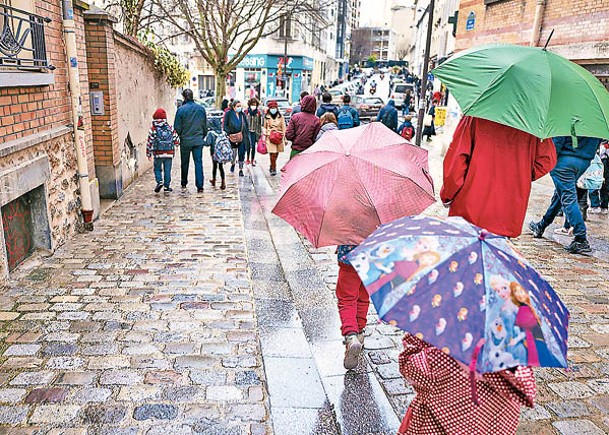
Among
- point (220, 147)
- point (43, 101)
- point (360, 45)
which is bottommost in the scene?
point (220, 147)

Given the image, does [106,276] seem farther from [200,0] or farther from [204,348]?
[200,0]

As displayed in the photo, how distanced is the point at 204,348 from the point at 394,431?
61.8 inches

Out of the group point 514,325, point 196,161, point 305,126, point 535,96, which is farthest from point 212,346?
point 196,161

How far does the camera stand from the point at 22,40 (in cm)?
510

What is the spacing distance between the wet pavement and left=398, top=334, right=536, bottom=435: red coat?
1113mm

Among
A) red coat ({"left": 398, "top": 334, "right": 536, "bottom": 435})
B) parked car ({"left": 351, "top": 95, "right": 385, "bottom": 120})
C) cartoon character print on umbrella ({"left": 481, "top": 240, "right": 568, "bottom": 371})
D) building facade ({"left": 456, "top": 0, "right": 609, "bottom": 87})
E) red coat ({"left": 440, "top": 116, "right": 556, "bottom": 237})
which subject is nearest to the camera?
cartoon character print on umbrella ({"left": 481, "top": 240, "right": 568, "bottom": 371})

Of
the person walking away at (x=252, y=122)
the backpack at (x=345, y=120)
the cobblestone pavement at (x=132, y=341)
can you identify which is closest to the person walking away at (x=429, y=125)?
the person walking away at (x=252, y=122)

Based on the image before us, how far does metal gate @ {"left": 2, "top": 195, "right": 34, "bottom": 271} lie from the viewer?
A: 5.14 m

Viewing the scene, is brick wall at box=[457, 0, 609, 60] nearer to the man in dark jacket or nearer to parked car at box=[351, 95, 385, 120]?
the man in dark jacket

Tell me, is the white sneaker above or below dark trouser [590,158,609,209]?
below

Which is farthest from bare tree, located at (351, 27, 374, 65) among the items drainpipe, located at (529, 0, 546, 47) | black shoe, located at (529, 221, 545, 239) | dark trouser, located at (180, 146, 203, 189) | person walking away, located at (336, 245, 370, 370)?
person walking away, located at (336, 245, 370, 370)

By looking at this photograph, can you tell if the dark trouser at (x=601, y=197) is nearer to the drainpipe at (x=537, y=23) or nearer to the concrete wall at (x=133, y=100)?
the drainpipe at (x=537, y=23)

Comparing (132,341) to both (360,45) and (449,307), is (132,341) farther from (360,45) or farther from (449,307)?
(360,45)

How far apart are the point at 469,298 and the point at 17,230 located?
500 centimetres
